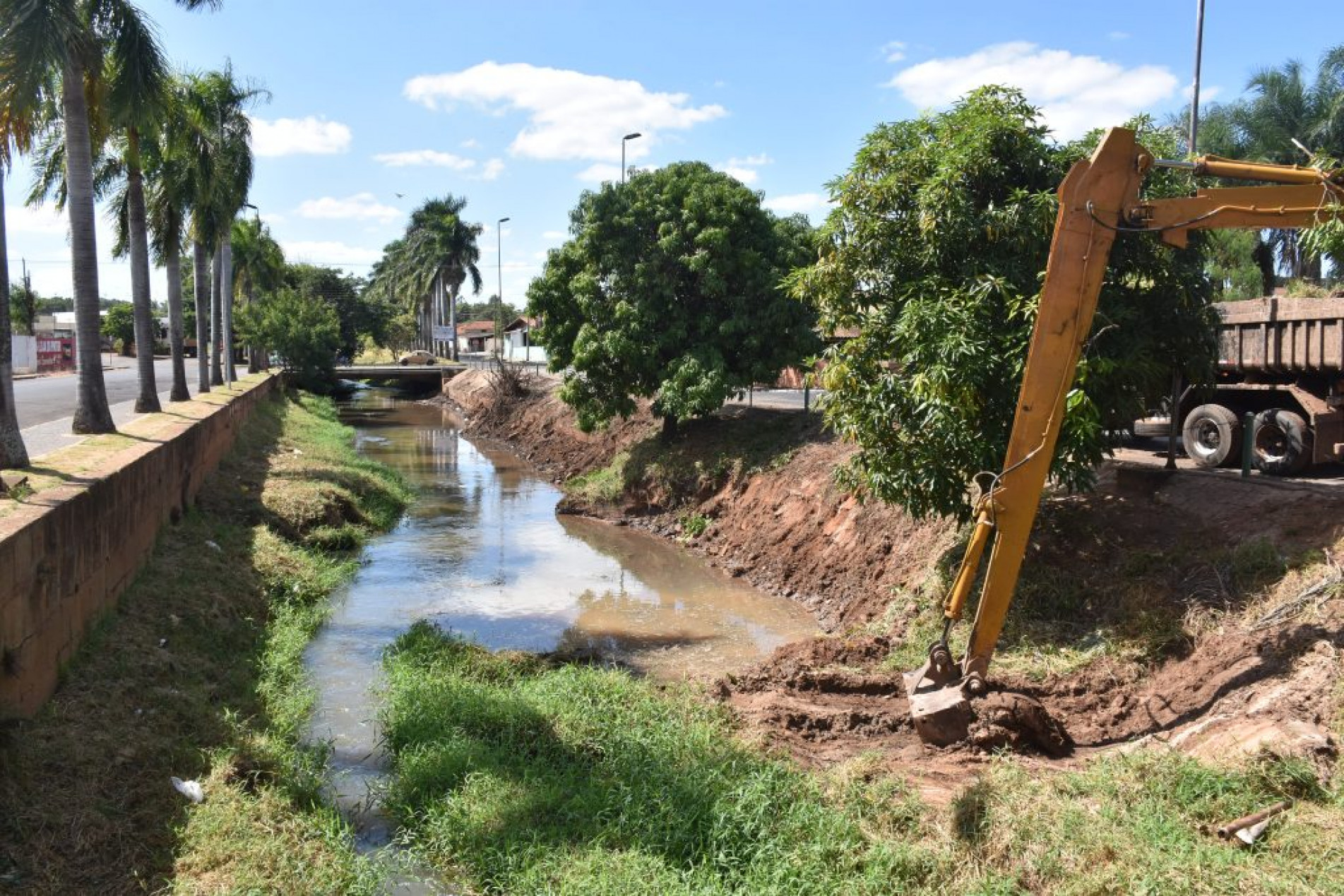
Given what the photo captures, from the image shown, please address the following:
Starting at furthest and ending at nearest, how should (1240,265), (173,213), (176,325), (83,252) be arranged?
(1240,265)
(176,325)
(173,213)
(83,252)

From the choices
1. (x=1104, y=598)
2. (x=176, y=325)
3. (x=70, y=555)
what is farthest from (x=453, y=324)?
(x=1104, y=598)

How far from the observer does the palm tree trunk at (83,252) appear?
14438 mm

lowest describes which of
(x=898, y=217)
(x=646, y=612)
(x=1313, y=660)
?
(x=646, y=612)

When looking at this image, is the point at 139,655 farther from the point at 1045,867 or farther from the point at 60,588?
the point at 1045,867

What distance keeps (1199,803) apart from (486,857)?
16.4ft

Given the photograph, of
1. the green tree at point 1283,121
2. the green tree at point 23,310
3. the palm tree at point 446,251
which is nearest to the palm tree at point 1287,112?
the green tree at point 1283,121

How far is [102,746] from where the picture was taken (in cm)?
752

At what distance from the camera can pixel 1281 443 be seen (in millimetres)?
13062

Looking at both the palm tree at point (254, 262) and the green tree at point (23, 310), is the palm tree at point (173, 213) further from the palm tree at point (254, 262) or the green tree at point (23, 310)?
the green tree at point (23, 310)

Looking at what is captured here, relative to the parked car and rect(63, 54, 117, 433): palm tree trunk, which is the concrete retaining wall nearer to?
rect(63, 54, 117, 433): palm tree trunk

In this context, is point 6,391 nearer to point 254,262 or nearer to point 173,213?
point 173,213

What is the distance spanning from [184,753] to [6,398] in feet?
19.7

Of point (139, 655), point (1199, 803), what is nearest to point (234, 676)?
point (139, 655)

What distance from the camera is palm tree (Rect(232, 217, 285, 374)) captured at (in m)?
43.8
